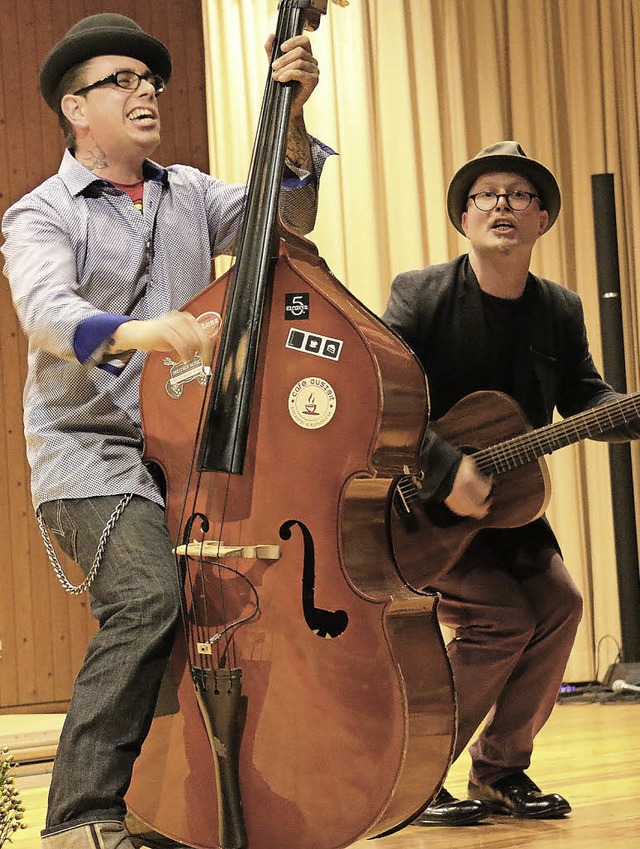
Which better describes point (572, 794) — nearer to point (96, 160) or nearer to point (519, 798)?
point (519, 798)

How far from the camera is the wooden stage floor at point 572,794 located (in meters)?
2.23

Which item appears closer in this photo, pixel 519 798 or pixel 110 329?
pixel 110 329

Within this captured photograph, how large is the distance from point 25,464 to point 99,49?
2974 millimetres

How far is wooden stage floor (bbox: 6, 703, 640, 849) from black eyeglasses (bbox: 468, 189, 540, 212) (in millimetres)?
1377

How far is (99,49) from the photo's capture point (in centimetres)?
212

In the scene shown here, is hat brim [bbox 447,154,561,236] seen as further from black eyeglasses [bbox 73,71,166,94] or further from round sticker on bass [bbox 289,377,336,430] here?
round sticker on bass [bbox 289,377,336,430]

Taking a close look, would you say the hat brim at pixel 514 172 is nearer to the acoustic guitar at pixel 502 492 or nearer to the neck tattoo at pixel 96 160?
the acoustic guitar at pixel 502 492

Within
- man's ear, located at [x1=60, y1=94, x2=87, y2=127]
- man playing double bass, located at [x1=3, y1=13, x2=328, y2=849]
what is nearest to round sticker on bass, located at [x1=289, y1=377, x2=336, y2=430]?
man playing double bass, located at [x1=3, y1=13, x2=328, y2=849]

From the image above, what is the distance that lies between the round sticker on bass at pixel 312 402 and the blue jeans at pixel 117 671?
337 mm

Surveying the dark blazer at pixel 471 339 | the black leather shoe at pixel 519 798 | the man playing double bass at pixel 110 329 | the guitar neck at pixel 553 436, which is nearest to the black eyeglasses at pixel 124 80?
the man playing double bass at pixel 110 329

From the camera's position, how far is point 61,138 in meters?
4.92

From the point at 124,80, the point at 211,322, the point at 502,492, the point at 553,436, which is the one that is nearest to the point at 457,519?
the point at 502,492

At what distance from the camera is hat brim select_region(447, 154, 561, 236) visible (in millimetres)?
2721

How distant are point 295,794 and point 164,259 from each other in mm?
1003
